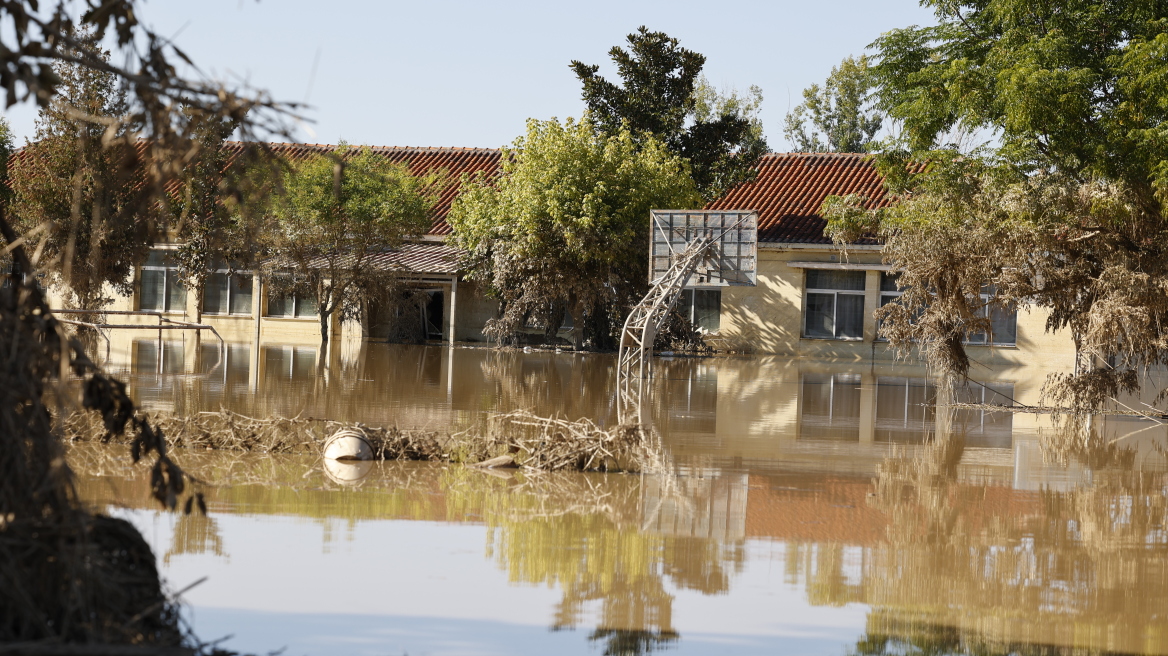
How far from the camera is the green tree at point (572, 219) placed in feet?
90.8

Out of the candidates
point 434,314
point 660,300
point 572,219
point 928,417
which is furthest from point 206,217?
point 928,417

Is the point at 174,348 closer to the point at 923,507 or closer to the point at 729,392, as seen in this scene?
the point at 729,392

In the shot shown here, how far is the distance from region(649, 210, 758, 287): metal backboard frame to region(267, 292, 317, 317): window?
1401 cm

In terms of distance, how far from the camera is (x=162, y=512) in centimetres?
791

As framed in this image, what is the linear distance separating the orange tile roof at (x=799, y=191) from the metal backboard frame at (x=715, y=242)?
7.96 meters

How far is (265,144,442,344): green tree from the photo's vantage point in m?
30.1

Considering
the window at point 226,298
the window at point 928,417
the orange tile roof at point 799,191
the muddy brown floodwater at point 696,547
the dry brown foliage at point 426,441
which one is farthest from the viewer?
the window at point 226,298

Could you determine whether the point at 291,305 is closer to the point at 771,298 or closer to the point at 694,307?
the point at 694,307

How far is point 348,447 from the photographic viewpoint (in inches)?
415

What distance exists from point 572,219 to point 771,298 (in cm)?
672

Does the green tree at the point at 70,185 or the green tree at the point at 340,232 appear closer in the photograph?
the green tree at the point at 70,185

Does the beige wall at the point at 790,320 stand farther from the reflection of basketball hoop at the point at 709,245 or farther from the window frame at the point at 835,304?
the reflection of basketball hoop at the point at 709,245

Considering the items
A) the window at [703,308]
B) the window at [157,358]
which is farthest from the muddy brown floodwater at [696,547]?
the window at [703,308]

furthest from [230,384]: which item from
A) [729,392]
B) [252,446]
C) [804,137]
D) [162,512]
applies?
[804,137]
